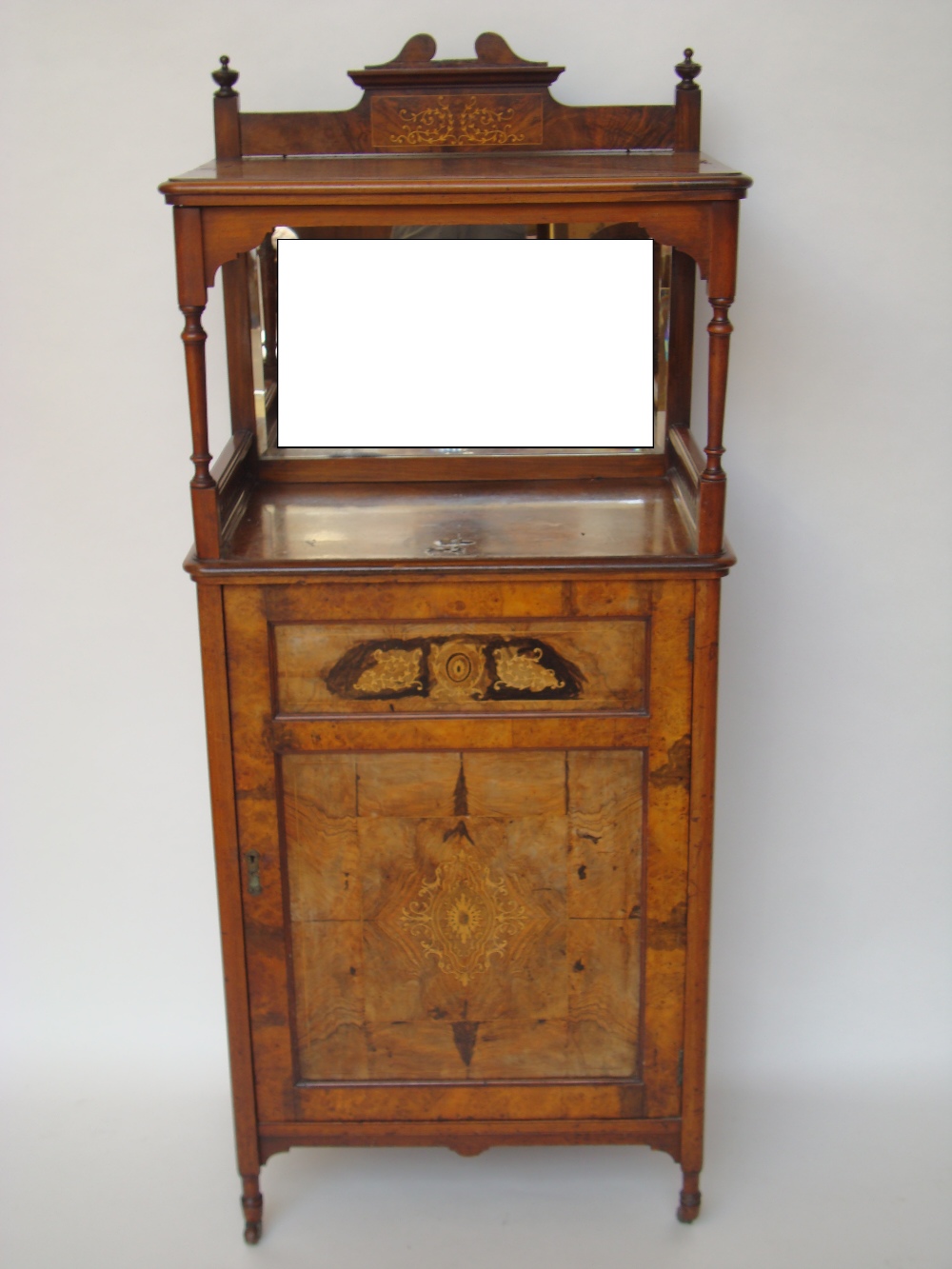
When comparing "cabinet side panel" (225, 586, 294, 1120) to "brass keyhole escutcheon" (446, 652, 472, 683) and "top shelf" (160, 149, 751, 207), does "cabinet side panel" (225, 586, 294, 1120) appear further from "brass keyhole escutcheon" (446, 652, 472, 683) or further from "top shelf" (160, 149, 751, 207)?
"top shelf" (160, 149, 751, 207)

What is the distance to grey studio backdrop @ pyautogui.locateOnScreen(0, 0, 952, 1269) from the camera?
2926 millimetres

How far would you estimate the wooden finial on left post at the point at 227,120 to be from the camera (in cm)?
276

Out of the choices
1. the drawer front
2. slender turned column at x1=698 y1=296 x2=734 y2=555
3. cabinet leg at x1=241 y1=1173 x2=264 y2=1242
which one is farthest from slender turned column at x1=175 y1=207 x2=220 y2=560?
cabinet leg at x1=241 y1=1173 x2=264 y2=1242

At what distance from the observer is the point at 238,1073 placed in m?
2.79

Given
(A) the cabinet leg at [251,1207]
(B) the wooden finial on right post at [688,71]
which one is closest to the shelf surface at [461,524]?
(B) the wooden finial on right post at [688,71]

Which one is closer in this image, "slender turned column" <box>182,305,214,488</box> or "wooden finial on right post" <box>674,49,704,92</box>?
"slender turned column" <box>182,305,214,488</box>

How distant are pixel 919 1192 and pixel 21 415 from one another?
236 cm

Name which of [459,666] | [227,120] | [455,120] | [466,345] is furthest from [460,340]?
[459,666]

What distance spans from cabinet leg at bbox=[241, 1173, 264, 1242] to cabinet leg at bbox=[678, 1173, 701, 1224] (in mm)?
798

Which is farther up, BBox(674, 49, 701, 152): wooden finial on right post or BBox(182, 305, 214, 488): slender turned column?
BBox(674, 49, 701, 152): wooden finial on right post

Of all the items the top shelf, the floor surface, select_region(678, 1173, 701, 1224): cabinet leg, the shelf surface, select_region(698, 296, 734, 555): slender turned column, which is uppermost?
the top shelf

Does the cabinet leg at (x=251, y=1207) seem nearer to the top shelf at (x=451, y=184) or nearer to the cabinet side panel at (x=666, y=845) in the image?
the cabinet side panel at (x=666, y=845)

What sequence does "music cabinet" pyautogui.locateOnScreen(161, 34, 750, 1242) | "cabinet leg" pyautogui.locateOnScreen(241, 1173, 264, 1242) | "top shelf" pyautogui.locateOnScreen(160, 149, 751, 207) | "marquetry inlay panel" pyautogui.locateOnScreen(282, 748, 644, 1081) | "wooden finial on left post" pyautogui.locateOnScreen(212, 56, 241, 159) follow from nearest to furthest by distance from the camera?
"top shelf" pyautogui.locateOnScreen(160, 149, 751, 207) < "music cabinet" pyautogui.locateOnScreen(161, 34, 750, 1242) < "marquetry inlay panel" pyautogui.locateOnScreen(282, 748, 644, 1081) < "wooden finial on left post" pyautogui.locateOnScreen(212, 56, 241, 159) < "cabinet leg" pyautogui.locateOnScreen(241, 1173, 264, 1242)

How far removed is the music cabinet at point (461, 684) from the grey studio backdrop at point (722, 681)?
210 millimetres
